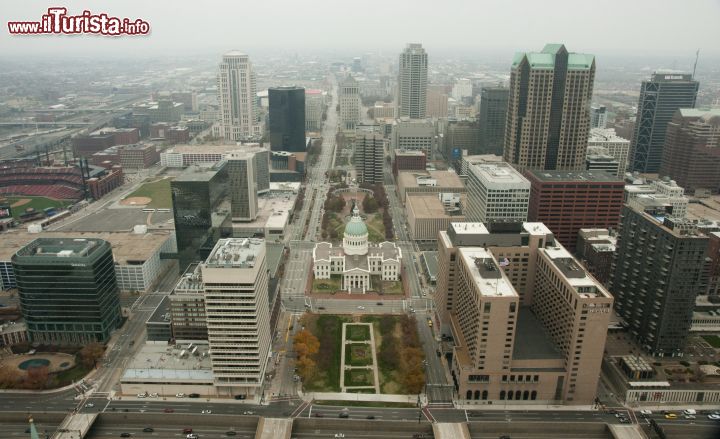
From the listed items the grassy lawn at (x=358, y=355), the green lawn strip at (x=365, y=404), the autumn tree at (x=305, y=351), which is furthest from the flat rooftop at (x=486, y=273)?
the autumn tree at (x=305, y=351)

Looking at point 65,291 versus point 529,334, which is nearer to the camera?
point 529,334

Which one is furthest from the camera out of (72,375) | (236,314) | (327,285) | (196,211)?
(327,285)

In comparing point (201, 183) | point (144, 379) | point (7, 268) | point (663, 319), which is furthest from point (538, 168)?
point (7, 268)

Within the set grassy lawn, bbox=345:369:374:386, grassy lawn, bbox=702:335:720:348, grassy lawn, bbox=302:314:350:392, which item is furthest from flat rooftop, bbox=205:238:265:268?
grassy lawn, bbox=702:335:720:348

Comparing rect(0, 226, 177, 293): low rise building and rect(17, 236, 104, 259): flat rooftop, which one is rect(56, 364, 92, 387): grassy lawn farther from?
rect(0, 226, 177, 293): low rise building

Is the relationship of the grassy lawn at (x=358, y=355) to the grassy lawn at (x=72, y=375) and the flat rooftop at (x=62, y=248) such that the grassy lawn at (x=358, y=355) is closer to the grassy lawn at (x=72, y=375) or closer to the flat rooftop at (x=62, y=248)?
the grassy lawn at (x=72, y=375)

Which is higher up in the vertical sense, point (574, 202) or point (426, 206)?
point (574, 202)

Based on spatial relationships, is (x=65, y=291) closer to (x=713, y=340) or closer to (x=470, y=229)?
(x=470, y=229)

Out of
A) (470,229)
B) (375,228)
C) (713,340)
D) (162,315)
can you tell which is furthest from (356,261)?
(713,340)
